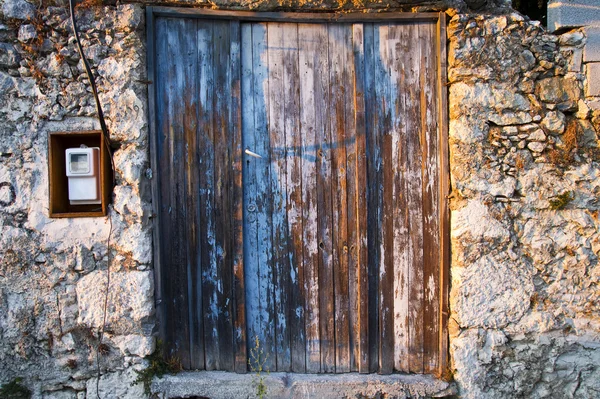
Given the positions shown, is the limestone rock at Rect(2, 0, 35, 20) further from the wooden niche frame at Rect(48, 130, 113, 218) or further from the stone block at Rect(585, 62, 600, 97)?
the stone block at Rect(585, 62, 600, 97)

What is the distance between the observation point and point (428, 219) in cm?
296

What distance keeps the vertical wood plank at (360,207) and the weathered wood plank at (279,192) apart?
48 centimetres

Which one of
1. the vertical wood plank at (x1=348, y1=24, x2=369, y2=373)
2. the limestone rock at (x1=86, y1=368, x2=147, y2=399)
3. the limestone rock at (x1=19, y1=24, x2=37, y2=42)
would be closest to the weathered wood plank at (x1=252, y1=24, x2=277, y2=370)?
the vertical wood plank at (x1=348, y1=24, x2=369, y2=373)

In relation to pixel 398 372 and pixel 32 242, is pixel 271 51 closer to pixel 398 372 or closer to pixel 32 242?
pixel 32 242

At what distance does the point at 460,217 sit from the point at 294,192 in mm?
1151

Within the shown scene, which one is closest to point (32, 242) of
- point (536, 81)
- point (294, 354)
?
point (294, 354)

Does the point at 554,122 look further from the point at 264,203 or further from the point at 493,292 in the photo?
the point at 264,203

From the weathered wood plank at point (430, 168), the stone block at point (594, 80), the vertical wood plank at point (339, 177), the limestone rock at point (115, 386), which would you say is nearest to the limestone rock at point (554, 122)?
Result: the stone block at point (594, 80)

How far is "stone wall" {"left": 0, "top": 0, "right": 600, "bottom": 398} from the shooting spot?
2.69 metres

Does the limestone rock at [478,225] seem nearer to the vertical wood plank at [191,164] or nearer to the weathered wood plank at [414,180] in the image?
the weathered wood plank at [414,180]

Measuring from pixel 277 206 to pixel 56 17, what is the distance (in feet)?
6.22

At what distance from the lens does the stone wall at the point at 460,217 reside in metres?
2.69

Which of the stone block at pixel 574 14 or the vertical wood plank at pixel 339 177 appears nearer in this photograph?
the stone block at pixel 574 14

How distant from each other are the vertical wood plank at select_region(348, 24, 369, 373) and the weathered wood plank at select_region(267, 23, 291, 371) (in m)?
0.48
